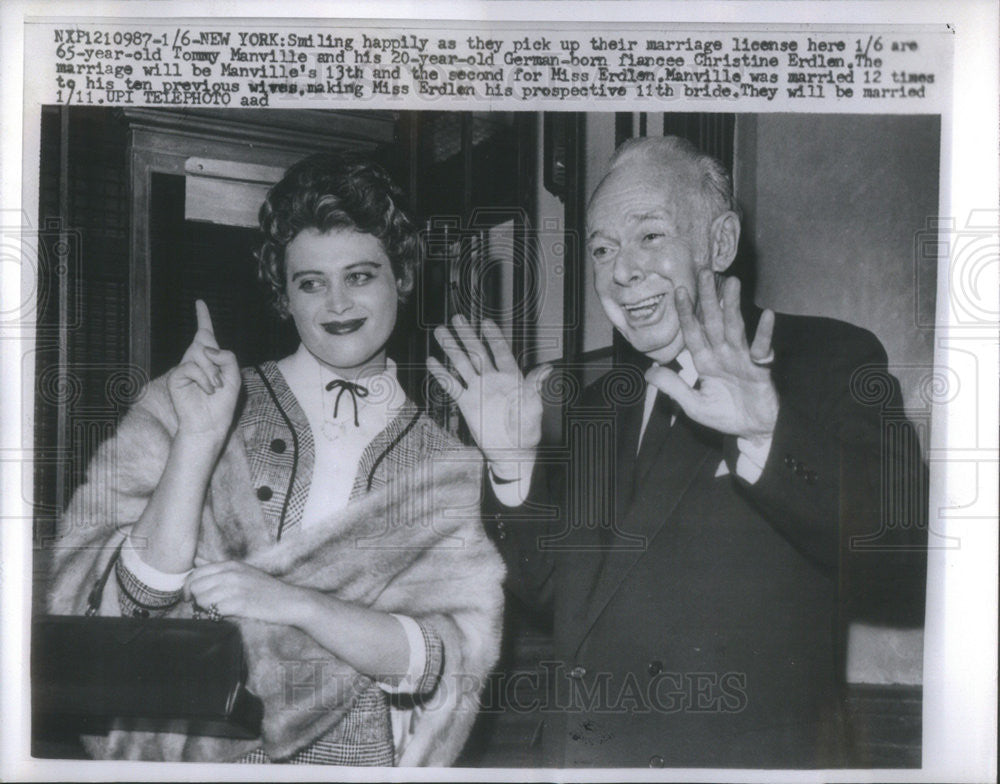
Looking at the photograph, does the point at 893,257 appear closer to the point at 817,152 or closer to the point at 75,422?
the point at 817,152

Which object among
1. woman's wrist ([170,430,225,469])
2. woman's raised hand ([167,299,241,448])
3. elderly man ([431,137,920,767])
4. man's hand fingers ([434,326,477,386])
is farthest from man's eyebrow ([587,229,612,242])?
woman's wrist ([170,430,225,469])

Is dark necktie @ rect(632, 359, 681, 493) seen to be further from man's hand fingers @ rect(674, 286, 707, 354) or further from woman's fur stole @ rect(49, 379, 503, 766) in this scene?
woman's fur stole @ rect(49, 379, 503, 766)

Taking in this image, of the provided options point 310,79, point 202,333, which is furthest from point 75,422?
point 310,79

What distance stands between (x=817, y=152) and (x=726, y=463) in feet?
2.79

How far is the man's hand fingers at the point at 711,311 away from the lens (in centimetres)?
243

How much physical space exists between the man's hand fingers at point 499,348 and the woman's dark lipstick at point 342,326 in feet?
1.08

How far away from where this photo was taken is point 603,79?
98.1 inches

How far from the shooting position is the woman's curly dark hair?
248cm

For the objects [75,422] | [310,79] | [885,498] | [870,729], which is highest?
[310,79]

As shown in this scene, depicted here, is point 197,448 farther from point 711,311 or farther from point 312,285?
point 711,311

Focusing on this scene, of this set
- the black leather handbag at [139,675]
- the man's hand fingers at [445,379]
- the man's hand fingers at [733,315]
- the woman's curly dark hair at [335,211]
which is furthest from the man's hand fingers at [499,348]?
the black leather handbag at [139,675]

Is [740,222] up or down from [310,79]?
down

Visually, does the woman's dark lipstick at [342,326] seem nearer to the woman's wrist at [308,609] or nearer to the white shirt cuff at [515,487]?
the white shirt cuff at [515,487]

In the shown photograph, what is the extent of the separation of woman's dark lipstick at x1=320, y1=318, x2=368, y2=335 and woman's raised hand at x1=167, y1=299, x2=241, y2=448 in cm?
26
